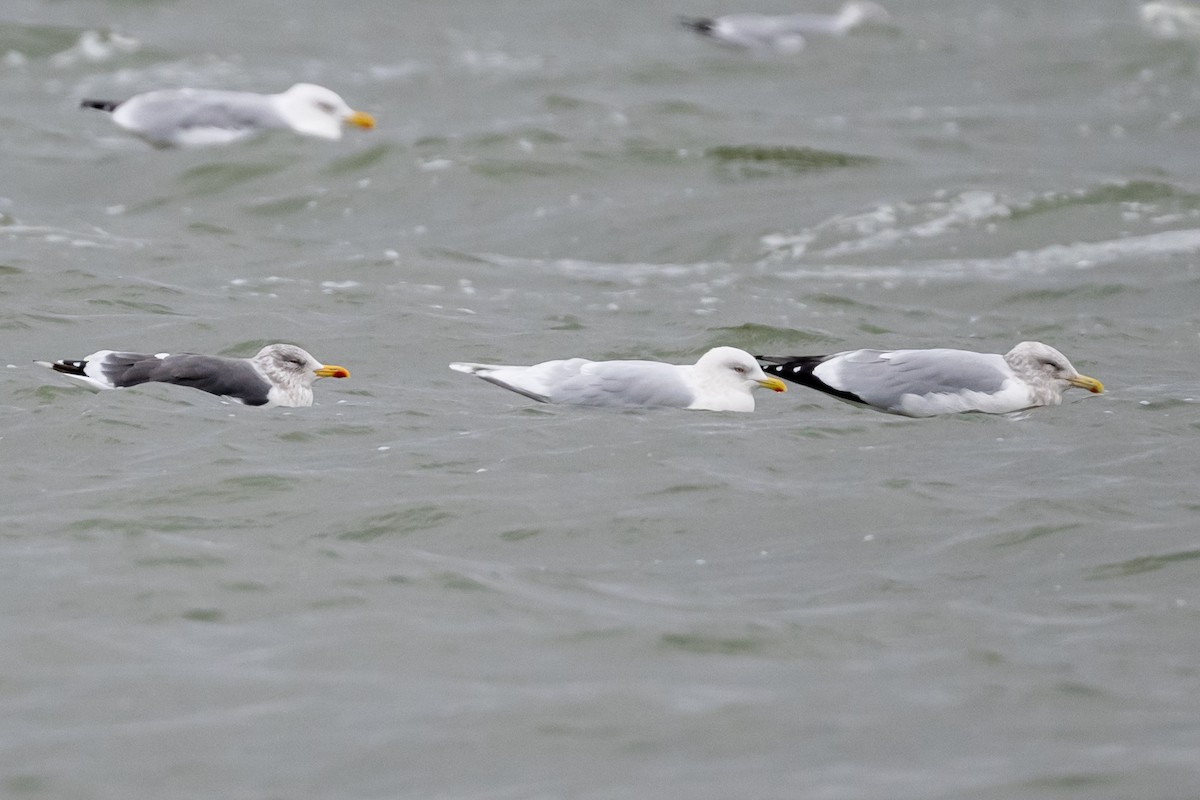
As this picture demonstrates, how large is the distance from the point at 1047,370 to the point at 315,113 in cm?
944

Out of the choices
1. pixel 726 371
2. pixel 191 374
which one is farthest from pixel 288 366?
pixel 726 371

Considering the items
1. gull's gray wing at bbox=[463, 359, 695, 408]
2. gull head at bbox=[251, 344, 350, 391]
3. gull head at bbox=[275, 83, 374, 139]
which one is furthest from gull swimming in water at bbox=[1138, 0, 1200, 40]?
gull head at bbox=[251, 344, 350, 391]

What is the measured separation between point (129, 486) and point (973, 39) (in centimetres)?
1852

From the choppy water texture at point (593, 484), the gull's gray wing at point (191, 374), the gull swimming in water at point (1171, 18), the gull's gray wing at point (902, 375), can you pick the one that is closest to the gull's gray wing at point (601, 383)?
the choppy water texture at point (593, 484)

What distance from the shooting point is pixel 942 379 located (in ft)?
30.7

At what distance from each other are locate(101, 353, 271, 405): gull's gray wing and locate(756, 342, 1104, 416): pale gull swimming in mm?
2661

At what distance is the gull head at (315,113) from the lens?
679 inches

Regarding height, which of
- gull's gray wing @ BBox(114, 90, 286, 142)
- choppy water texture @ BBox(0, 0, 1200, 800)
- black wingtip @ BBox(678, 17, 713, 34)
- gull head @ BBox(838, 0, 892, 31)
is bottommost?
choppy water texture @ BBox(0, 0, 1200, 800)

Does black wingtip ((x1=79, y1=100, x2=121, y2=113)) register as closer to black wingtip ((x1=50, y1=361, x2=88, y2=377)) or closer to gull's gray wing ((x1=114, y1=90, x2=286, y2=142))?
Answer: gull's gray wing ((x1=114, y1=90, x2=286, y2=142))

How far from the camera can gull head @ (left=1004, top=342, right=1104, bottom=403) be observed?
31.5 feet

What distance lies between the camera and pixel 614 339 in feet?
37.4

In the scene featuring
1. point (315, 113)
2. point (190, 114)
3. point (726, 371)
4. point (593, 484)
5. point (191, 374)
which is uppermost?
point (315, 113)

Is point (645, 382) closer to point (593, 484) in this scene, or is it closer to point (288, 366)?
point (593, 484)

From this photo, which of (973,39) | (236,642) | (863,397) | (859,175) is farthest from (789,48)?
(236,642)
